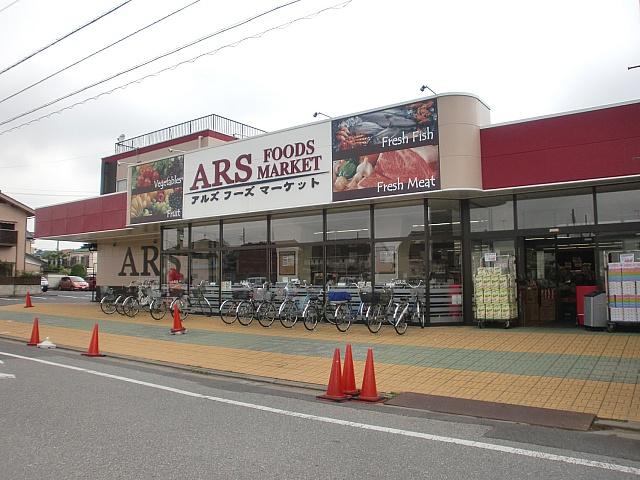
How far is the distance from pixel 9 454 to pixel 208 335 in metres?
9.20

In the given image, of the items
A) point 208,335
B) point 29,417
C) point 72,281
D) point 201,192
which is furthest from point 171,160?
point 72,281

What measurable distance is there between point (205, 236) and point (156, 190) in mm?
2932

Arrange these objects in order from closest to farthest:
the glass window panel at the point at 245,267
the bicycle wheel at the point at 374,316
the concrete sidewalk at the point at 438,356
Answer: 1. the concrete sidewalk at the point at 438,356
2. the bicycle wheel at the point at 374,316
3. the glass window panel at the point at 245,267

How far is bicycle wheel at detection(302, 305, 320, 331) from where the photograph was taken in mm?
14688

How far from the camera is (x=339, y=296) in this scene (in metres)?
15.4

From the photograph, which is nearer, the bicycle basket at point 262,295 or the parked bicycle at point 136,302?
the bicycle basket at point 262,295

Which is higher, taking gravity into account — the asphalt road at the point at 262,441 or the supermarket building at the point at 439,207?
the supermarket building at the point at 439,207

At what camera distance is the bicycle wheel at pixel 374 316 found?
13.6 meters

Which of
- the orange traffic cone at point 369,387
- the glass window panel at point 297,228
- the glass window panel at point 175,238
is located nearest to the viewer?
the orange traffic cone at point 369,387

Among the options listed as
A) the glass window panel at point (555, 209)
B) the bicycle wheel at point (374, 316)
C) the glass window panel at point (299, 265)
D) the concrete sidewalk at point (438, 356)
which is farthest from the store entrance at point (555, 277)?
the glass window panel at point (299, 265)

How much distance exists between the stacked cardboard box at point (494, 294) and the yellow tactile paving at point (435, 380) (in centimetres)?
510

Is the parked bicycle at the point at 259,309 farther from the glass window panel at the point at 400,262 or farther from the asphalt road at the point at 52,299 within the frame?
the asphalt road at the point at 52,299

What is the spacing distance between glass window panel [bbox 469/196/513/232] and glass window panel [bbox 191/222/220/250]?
9248 millimetres

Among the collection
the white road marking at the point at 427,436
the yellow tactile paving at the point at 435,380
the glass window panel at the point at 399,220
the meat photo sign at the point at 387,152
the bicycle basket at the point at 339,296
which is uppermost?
the meat photo sign at the point at 387,152
